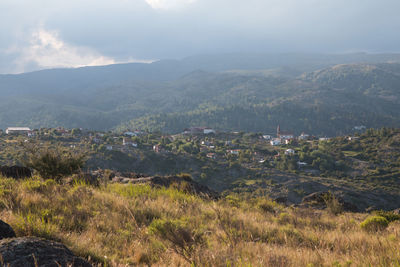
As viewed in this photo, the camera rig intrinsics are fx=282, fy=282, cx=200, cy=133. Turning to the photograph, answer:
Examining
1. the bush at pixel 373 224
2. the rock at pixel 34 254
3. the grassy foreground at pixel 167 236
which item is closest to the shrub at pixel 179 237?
the grassy foreground at pixel 167 236

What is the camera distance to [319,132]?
19338 cm

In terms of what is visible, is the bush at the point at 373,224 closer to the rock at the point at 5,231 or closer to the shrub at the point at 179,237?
the shrub at the point at 179,237

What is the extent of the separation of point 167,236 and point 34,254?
60.7 inches

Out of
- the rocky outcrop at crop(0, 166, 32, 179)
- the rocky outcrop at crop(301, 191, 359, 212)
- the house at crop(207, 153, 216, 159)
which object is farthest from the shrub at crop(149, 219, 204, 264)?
the house at crop(207, 153, 216, 159)

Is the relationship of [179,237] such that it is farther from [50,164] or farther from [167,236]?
[50,164]

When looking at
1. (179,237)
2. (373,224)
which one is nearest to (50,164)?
(179,237)

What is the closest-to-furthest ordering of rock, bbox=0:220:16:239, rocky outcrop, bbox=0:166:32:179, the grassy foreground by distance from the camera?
rock, bbox=0:220:16:239 → the grassy foreground → rocky outcrop, bbox=0:166:32:179

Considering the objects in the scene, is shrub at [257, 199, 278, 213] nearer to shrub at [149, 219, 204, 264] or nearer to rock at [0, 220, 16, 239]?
shrub at [149, 219, 204, 264]

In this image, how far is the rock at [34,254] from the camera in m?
2.06

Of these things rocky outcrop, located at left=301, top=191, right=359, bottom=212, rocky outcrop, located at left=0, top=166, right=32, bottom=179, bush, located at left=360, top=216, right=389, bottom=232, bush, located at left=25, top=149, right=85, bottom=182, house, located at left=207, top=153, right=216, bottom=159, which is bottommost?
house, located at left=207, top=153, right=216, bottom=159

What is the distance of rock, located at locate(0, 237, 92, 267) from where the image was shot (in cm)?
206

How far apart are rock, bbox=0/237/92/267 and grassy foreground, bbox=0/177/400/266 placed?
0.50 metres

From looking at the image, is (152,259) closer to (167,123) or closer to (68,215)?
(68,215)

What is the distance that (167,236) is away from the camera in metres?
3.38
